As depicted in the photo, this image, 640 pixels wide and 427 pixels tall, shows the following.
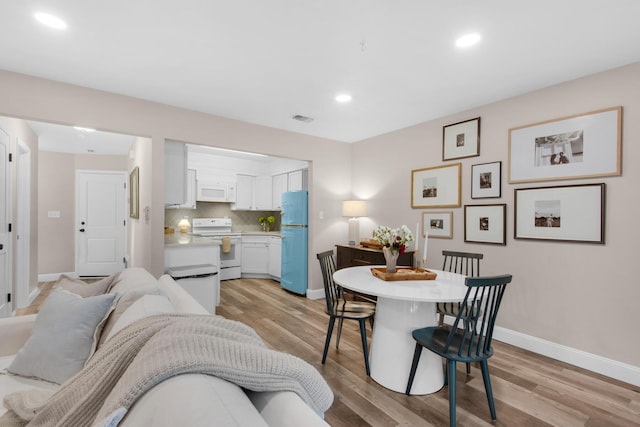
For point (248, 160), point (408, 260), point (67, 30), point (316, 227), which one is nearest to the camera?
point (67, 30)

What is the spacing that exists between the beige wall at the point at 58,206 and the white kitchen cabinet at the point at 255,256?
10.5 feet

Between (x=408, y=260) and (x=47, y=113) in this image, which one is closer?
(x=47, y=113)

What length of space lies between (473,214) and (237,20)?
9.42 ft

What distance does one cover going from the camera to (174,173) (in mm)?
3480

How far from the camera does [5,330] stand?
5.63 feet

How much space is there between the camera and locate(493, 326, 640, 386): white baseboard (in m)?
2.33

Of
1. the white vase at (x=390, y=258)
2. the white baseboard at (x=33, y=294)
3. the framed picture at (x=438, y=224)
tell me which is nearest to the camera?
the white vase at (x=390, y=258)

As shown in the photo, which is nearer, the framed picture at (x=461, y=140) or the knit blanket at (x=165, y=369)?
the knit blanket at (x=165, y=369)

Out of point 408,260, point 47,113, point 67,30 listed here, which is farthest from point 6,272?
point 408,260

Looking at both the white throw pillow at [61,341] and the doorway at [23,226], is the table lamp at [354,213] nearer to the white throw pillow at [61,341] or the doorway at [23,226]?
the white throw pillow at [61,341]

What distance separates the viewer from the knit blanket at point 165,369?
0.69 meters

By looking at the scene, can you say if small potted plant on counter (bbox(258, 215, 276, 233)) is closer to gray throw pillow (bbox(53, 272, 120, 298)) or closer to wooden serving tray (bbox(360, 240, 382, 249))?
wooden serving tray (bbox(360, 240, 382, 249))

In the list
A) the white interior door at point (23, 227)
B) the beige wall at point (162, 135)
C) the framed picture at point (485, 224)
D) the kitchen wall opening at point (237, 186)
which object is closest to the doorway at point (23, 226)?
the white interior door at point (23, 227)

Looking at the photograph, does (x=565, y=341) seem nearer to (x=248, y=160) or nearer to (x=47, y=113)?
(x=47, y=113)
